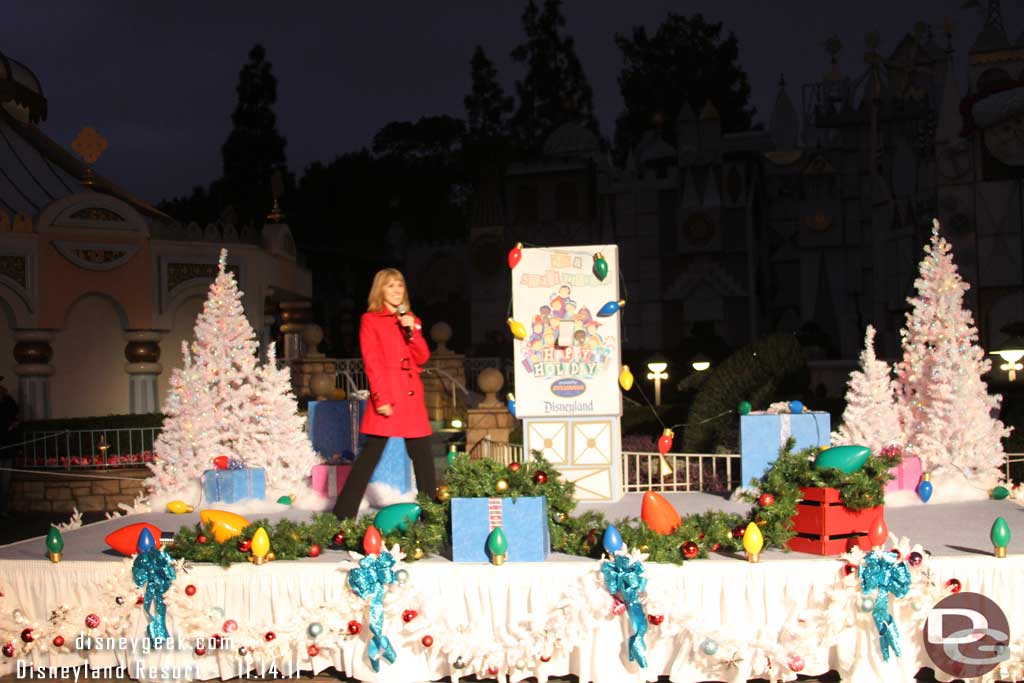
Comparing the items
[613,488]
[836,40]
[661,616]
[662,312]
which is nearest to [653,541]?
[661,616]

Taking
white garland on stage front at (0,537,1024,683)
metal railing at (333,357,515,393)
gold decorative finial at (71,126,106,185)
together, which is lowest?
white garland on stage front at (0,537,1024,683)

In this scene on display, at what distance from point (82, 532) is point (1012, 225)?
1777 centimetres

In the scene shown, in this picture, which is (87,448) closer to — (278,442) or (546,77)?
(278,442)

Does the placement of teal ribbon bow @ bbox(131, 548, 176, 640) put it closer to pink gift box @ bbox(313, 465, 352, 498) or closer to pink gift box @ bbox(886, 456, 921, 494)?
pink gift box @ bbox(313, 465, 352, 498)

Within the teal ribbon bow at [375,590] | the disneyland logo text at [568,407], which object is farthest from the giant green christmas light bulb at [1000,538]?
the disneyland logo text at [568,407]

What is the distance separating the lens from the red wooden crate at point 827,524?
6.02m

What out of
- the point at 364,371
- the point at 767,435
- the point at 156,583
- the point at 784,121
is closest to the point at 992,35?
the point at 784,121

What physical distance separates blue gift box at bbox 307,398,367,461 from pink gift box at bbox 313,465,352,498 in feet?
2.41

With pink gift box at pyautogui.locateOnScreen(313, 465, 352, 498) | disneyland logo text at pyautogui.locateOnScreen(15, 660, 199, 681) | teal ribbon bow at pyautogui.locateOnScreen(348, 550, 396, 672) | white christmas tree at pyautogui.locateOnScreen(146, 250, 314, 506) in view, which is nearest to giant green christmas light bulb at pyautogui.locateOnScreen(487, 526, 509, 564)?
teal ribbon bow at pyautogui.locateOnScreen(348, 550, 396, 672)

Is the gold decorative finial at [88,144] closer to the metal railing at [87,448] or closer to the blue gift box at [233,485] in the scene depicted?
the metal railing at [87,448]

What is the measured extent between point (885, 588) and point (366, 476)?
134 inches

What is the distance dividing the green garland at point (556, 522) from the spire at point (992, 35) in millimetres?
18077

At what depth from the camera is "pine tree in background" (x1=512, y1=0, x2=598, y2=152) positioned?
40188 millimetres

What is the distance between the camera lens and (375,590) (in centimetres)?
573
